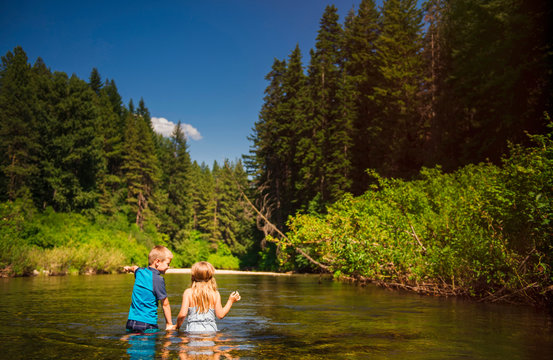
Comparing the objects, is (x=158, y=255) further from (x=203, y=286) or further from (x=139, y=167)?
(x=139, y=167)

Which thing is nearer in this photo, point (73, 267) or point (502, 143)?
point (502, 143)

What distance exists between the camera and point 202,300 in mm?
6965

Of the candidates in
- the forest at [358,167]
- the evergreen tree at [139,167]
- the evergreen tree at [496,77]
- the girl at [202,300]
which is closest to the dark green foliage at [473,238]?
the forest at [358,167]

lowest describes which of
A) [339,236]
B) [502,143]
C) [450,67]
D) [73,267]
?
[73,267]

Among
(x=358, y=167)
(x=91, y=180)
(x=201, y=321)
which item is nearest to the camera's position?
(x=201, y=321)

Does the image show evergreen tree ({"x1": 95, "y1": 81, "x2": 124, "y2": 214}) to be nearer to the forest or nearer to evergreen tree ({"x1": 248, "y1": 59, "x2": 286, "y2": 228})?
the forest

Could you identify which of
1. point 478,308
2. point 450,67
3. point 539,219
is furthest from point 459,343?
point 450,67

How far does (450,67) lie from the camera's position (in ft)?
127

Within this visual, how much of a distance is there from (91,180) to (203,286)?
49.7 metres

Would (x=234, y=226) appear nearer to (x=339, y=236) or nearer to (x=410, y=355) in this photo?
(x=339, y=236)

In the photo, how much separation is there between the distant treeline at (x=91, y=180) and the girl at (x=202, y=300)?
23.4 meters

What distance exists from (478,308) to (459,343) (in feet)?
17.7

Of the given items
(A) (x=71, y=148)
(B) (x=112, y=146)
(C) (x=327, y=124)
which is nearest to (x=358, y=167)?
(C) (x=327, y=124)

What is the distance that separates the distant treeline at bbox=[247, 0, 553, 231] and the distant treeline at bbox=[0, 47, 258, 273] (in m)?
9.26
